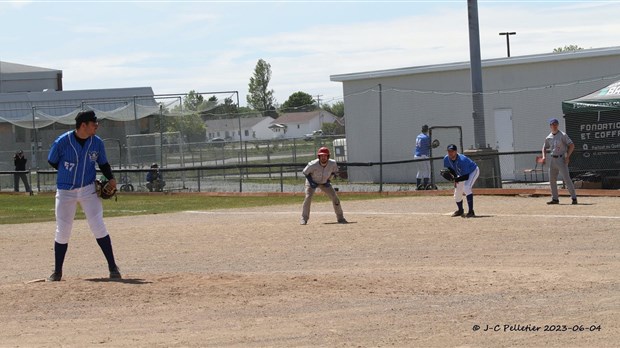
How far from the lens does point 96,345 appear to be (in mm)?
8555

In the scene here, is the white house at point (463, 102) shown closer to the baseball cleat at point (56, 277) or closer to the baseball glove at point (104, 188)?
the baseball glove at point (104, 188)

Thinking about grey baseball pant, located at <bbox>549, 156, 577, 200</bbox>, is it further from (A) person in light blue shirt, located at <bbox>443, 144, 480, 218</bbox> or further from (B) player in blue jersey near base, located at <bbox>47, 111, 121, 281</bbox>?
(B) player in blue jersey near base, located at <bbox>47, 111, 121, 281</bbox>

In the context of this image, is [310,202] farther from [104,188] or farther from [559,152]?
[104,188]

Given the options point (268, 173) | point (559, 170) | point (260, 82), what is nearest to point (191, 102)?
point (268, 173)

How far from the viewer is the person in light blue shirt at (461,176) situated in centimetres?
1953

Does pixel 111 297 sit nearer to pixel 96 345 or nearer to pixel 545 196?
pixel 96 345

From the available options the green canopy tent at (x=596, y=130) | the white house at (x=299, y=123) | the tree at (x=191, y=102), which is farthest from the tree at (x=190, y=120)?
the white house at (x=299, y=123)

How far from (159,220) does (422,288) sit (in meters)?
12.4

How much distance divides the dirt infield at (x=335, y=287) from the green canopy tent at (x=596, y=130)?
7.33 m

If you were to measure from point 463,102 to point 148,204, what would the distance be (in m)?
10.2

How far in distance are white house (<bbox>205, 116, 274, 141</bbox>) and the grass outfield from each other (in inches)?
242

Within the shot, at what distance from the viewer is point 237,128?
53.8 m

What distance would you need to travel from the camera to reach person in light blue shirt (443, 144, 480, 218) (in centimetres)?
1953

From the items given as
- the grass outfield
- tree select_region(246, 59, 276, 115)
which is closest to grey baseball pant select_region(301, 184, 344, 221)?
the grass outfield
